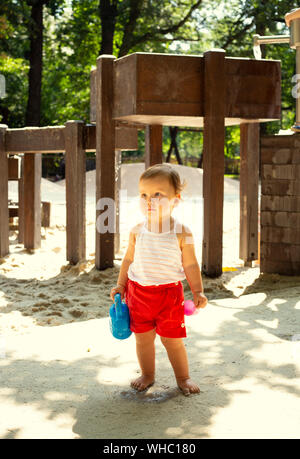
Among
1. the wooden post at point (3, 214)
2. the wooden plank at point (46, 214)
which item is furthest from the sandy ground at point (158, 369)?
the wooden plank at point (46, 214)

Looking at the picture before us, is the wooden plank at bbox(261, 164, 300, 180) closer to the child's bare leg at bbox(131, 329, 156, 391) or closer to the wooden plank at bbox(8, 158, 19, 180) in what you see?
the child's bare leg at bbox(131, 329, 156, 391)

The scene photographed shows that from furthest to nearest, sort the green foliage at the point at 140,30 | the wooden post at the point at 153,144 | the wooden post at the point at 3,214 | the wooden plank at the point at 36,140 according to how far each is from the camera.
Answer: the green foliage at the point at 140,30, the wooden post at the point at 3,214, the wooden plank at the point at 36,140, the wooden post at the point at 153,144

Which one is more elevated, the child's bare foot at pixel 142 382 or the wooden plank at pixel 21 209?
the wooden plank at pixel 21 209

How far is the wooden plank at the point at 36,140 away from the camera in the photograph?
7.92 metres

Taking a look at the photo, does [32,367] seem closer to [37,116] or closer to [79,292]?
[79,292]

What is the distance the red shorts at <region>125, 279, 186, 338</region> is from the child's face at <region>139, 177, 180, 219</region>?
1.23ft

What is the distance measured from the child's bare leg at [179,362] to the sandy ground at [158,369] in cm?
5

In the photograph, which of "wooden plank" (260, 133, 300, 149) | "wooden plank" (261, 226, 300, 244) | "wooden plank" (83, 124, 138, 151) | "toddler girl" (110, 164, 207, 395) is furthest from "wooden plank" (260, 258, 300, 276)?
"toddler girl" (110, 164, 207, 395)

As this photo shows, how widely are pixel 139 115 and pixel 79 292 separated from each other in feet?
6.26

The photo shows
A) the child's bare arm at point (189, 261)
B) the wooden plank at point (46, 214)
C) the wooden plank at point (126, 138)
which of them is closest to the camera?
the child's bare arm at point (189, 261)

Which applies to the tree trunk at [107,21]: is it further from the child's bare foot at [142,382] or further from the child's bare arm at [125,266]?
the child's bare foot at [142,382]

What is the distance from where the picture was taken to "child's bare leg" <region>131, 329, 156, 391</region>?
317 centimetres

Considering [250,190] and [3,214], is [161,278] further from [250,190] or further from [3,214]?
[3,214]

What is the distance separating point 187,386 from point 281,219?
3.50m
